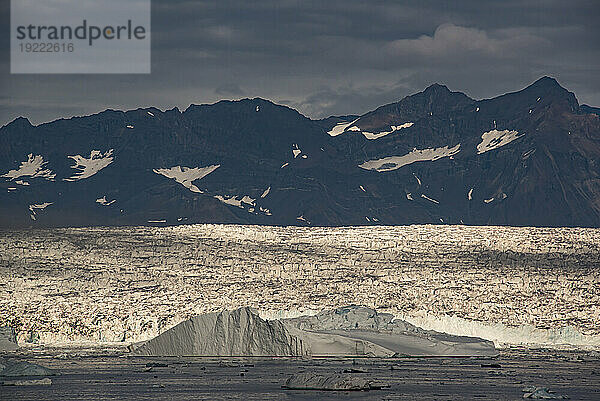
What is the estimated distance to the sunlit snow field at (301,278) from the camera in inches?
5182

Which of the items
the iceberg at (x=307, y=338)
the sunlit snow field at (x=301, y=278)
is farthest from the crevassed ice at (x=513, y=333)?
the iceberg at (x=307, y=338)

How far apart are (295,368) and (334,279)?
85.7 m

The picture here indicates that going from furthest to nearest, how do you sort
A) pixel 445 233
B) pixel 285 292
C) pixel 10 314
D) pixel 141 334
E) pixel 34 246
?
pixel 445 233
pixel 34 246
pixel 285 292
pixel 10 314
pixel 141 334

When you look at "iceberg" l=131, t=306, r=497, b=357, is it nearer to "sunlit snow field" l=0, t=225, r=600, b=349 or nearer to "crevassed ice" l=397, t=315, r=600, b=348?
"crevassed ice" l=397, t=315, r=600, b=348

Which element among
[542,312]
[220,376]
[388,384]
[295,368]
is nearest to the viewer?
[388,384]

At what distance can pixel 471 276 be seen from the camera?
163500 millimetres

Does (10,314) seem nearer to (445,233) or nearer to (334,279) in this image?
(334,279)

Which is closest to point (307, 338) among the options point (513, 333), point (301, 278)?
point (513, 333)

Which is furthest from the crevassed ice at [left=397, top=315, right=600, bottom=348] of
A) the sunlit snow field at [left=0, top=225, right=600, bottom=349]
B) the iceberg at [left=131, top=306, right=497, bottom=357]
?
the iceberg at [left=131, top=306, right=497, bottom=357]

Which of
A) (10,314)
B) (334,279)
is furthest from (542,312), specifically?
(10,314)

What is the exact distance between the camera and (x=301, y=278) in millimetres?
164625

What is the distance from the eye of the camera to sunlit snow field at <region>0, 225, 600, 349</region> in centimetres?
13162

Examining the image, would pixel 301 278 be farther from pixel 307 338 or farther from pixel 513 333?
pixel 307 338

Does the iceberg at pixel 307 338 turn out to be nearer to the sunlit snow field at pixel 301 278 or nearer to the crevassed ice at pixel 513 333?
the crevassed ice at pixel 513 333
